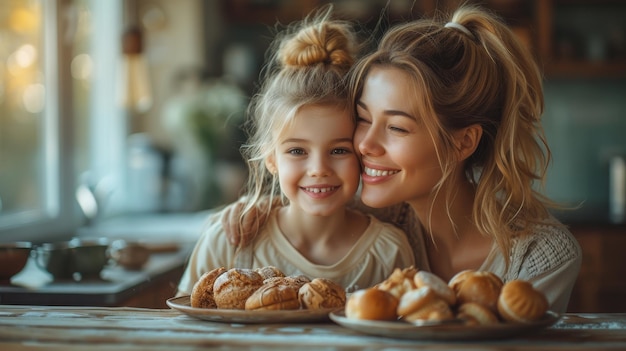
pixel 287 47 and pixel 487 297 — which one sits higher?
pixel 287 47

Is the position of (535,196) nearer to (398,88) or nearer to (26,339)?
(398,88)

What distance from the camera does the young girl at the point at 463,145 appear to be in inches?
70.1

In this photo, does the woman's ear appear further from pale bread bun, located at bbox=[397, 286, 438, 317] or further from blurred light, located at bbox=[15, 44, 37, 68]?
blurred light, located at bbox=[15, 44, 37, 68]

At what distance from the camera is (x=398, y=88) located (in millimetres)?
1806

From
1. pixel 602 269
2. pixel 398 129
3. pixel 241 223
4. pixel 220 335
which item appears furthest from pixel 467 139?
pixel 602 269

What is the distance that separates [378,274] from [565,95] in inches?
142

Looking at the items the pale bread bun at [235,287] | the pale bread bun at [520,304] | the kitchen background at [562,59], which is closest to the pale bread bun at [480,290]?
the pale bread bun at [520,304]

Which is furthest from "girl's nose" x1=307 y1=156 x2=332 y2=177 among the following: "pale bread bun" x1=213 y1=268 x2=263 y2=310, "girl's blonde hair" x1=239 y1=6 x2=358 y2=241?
"pale bread bun" x1=213 y1=268 x2=263 y2=310

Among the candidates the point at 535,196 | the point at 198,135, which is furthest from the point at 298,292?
the point at 198,135

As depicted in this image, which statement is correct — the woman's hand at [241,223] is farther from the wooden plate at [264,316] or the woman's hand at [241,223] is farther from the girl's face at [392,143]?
the wooden plate at [264,316]

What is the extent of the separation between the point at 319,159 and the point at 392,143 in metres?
0.16

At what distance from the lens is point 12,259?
2176 mm

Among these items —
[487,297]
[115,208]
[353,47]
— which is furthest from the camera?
[115,208]

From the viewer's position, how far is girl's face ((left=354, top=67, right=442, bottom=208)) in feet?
5.80
